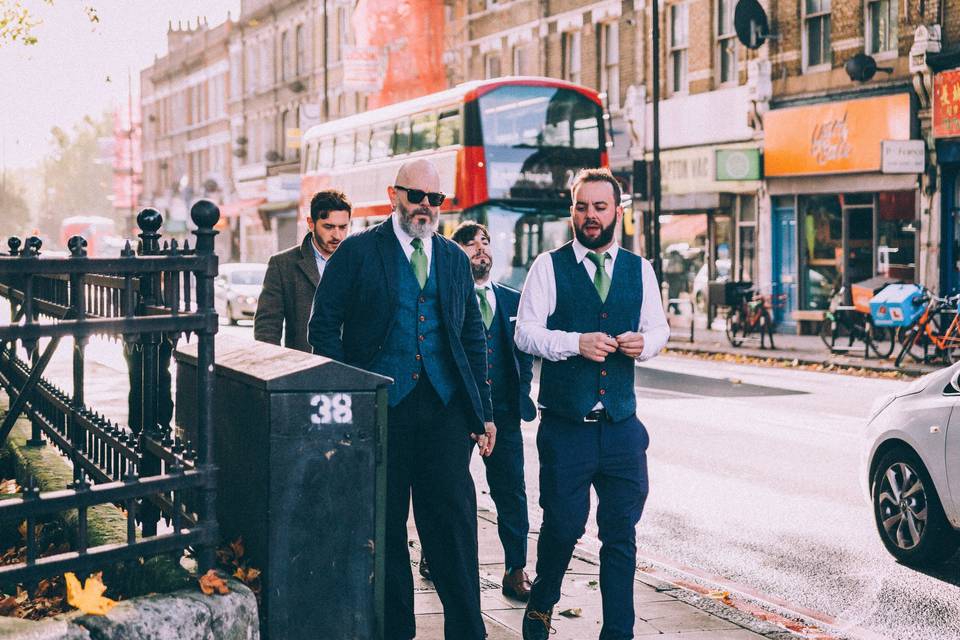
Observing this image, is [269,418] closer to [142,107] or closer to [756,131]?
[756,131]

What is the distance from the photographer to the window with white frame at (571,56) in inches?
1460

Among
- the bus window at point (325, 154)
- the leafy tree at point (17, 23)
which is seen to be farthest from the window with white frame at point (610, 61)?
the leafy tree at point (17, 23)

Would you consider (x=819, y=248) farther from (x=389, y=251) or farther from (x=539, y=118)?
(x=389, y=251)

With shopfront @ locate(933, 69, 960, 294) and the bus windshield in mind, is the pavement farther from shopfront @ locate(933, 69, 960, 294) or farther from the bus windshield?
the bus windshield

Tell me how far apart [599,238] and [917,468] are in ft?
9.61

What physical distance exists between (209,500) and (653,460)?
8.04 meters

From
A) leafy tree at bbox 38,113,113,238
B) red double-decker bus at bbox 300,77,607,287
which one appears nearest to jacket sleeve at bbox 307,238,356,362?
red double-decker bus at bbox 300,77,607,287

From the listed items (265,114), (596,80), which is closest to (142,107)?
(265,114)

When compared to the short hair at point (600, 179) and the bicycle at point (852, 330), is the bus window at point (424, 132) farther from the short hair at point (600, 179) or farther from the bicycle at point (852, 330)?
the short hair at point (600, 179)

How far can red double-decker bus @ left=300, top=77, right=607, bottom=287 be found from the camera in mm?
23078

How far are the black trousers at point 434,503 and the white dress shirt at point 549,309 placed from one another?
43 centimetres

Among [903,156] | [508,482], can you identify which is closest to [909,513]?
[508,482]

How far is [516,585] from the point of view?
6.83 meters

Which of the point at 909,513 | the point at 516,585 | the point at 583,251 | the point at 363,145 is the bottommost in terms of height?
the point at 516,585
